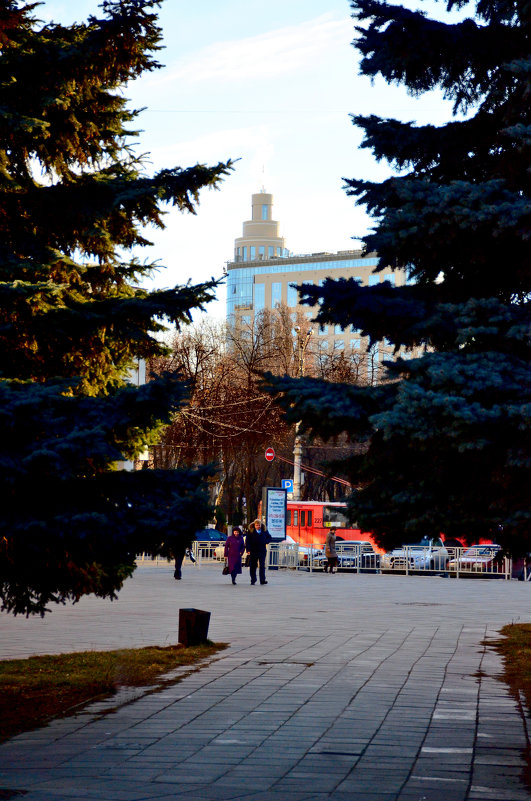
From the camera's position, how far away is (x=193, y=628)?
46.0 ft

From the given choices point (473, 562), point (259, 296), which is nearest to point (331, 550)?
point (473, 562)

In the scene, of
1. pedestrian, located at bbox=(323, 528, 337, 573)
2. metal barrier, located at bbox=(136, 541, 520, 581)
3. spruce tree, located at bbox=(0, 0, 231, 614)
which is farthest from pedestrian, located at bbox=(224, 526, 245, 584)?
spruce tree, located at bbox=(0, 0, 231, 614)

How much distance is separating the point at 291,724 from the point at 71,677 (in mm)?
3265

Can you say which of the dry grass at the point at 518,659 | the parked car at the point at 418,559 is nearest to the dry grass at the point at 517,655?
the dry grass at the point at 518,659

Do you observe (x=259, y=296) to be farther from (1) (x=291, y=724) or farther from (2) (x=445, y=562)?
(1) (x=291, y=724)

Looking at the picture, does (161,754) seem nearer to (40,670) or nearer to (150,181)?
(40,670)

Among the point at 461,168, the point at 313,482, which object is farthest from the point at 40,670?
the point at 313,482

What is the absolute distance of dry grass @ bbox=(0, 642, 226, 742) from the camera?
30.5ft

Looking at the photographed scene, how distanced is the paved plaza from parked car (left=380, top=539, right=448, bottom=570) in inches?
877

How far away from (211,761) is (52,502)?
2.52m

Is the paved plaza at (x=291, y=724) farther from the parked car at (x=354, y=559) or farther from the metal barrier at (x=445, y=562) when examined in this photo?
the parked car at (x=354, y=559)

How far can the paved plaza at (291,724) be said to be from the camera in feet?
21.9

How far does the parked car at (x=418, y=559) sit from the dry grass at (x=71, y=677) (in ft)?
88.6

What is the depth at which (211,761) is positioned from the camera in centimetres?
729
